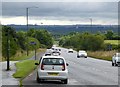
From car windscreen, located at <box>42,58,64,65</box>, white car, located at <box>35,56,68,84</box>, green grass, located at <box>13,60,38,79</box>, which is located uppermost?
car windscreen, located at <box>42,58,64,65</box>

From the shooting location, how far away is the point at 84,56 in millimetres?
90000

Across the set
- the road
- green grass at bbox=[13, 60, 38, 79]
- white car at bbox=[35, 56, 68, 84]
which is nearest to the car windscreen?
white car at bbox=[35, 56, 68, 84]

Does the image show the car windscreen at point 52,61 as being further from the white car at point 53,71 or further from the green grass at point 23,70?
the green grass at point 23,70

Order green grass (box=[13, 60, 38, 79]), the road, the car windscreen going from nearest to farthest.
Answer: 1. the road
2. the car windscreen
3. green grass (box=[13, 60, 38, 79])

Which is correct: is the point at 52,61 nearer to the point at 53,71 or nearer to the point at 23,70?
the point at 53,71

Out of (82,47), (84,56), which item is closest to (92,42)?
(82,47)

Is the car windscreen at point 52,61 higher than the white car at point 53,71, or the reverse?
the car windscreen at point 52,61

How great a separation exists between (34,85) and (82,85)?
2485 mm

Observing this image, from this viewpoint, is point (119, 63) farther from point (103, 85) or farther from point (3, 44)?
point (103, 85)

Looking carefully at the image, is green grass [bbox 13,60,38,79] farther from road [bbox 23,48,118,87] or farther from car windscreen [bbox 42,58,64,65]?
car windscreen [bbox 42,58,64,65]

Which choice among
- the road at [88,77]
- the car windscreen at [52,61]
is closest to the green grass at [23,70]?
the road at [88,77]

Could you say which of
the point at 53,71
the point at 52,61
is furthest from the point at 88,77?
the point at 53,71

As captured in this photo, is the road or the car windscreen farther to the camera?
the car windscreen

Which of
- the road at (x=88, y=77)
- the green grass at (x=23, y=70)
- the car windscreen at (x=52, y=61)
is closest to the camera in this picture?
the road at (x=88, y=77)
